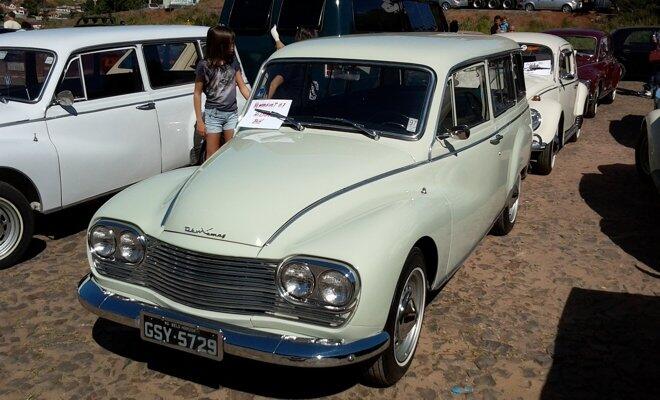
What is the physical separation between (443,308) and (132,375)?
220 cm

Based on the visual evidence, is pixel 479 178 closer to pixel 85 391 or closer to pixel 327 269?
pixel 327 269

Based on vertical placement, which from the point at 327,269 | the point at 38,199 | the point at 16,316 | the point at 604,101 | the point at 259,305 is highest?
the point at 327,269

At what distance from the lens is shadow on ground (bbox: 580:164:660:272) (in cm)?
605

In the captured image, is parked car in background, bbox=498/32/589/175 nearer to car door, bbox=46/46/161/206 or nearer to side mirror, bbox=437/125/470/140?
side mirror, bbox=437/125/470/140

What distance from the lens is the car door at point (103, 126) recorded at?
5688 mm

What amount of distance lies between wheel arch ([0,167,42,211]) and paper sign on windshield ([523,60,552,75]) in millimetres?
6862

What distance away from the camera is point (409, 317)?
12.3 feet

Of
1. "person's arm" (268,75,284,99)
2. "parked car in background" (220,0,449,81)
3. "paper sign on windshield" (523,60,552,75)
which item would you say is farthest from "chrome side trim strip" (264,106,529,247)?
"paper sign on windshield" (523,60,552,75)

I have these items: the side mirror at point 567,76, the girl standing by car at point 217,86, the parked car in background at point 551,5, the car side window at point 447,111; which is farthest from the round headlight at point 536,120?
the parked car in background at point 551,5

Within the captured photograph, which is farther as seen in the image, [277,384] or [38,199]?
[38,199]

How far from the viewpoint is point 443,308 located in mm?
4695

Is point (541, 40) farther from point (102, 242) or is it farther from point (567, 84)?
point (102, 242)

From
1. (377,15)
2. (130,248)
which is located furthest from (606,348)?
(377,15)

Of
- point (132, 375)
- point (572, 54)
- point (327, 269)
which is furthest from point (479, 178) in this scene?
point (572, 54)
